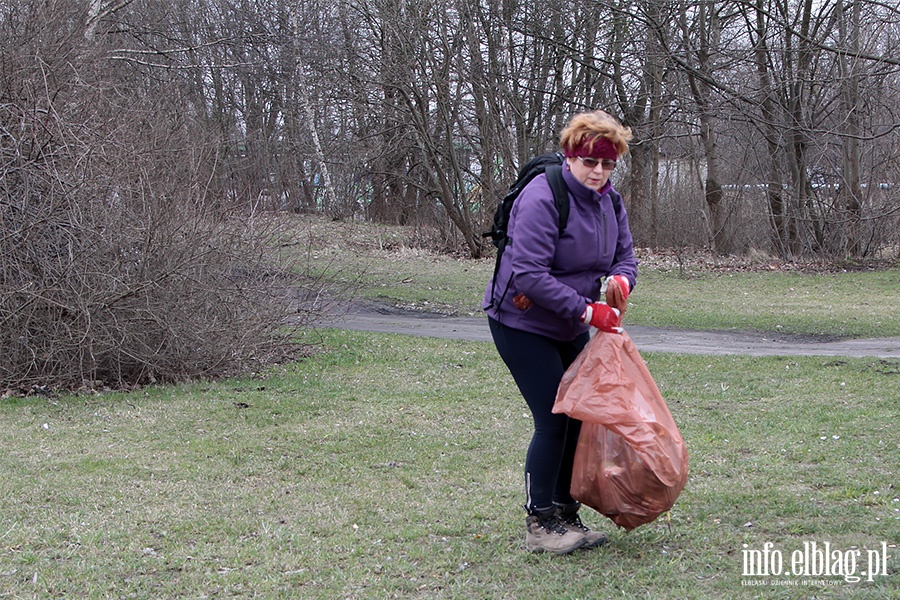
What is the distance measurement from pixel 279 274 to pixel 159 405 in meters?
2.66

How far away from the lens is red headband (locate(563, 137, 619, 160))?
4.06 meters

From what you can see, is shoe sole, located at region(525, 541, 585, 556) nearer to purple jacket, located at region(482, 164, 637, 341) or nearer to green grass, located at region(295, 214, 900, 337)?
purple jacket, located at region(482, 164, 637, 341)

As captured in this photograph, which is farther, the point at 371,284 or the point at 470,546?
the point at 371,284

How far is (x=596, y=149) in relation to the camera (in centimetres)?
407

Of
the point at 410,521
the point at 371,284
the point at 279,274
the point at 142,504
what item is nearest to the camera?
the point at 410,521

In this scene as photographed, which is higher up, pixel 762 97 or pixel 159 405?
pixel 762 97

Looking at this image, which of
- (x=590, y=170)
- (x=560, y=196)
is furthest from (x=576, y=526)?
(x=590, y=170)

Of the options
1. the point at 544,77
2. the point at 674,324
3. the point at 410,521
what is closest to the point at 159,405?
the point at 410,521

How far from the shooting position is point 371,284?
1797cm

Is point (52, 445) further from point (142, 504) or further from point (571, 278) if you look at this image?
point (571, 278)

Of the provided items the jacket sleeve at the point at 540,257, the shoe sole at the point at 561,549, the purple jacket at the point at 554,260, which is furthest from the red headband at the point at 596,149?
the shoe sole at the point at 561,549

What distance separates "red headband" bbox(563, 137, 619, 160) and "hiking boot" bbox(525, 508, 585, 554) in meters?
1.60

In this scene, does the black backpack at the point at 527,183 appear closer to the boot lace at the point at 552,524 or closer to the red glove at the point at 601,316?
the red glove at the point at 601,316

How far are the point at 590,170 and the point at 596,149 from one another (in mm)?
93
